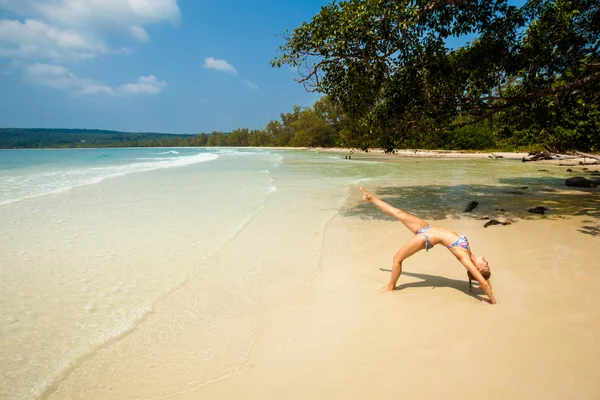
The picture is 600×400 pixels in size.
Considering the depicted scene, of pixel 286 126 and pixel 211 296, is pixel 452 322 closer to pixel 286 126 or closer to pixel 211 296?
pixel 211 296

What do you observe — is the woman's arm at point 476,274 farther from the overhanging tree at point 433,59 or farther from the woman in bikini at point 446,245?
the overhanging tree at point 433,59

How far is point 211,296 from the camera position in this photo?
4949 mm

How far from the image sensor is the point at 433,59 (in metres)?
9.88

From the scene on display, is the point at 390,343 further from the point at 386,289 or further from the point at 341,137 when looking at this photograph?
the point at 341,137

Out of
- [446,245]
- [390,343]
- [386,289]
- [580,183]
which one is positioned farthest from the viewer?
[580,183]

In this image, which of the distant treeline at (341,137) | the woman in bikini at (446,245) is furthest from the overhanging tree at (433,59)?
the woman in bikini at (446,245)

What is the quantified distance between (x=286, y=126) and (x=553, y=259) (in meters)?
128

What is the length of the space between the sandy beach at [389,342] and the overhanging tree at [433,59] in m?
6.28

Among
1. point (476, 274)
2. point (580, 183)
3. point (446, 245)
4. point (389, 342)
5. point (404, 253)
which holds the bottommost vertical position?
point (389, 342)

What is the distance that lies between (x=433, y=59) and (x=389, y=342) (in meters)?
8.98

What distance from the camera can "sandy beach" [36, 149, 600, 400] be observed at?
2867 mm

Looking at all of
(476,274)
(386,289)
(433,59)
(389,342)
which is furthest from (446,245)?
(433,59)

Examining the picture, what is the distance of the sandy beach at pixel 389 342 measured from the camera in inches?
113

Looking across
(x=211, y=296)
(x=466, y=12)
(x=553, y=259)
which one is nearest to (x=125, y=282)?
(x=211, y=296)
